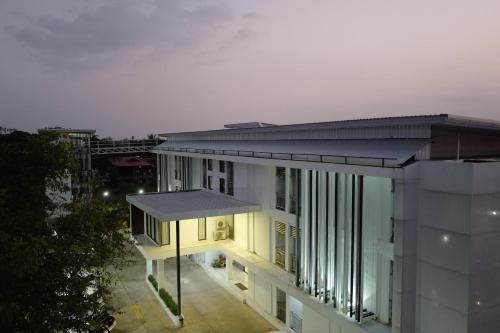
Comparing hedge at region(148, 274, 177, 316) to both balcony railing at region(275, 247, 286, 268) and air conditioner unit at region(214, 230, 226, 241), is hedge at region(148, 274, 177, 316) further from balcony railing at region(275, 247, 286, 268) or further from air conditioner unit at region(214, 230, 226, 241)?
balcony railing at region(275, 247, 286, 268)

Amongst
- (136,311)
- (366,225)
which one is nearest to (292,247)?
(366,225)

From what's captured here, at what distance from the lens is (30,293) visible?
967 cm

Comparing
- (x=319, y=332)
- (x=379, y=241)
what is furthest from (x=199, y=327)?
(x=379, y=241)

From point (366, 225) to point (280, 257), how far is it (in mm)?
5949

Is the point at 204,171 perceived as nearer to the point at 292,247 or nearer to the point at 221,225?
the point at 221,225

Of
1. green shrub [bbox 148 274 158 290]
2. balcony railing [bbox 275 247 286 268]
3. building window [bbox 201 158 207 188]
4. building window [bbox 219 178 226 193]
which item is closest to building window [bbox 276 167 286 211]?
balcony railing [bbox 275 247 286 268]

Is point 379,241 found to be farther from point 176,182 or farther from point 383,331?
point 176,182

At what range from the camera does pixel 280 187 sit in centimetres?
1783

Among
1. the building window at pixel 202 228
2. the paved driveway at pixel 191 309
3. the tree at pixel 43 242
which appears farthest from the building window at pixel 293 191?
the tree at pixel 43 242

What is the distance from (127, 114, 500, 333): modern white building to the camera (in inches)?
405

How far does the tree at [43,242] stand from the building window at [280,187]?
827 centimetres

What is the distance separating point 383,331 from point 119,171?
56.0 m

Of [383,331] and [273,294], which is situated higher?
[383,331]

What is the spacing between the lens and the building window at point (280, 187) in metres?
17.6
